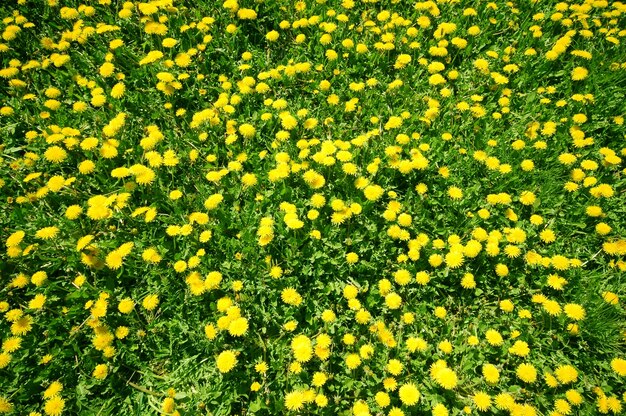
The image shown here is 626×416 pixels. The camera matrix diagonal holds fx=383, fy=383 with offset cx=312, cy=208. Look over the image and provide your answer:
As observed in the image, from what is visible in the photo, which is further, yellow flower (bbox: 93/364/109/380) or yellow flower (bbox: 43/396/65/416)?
yellow flower (bbox: 93/364/109/380)

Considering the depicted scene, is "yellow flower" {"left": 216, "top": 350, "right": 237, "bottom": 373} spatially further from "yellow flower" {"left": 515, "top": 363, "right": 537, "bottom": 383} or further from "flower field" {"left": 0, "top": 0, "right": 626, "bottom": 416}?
→ "yellow flower" {"left": 515, "top": 363, "right": 537, "bottom": 383}

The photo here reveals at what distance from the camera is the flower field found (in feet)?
9.07

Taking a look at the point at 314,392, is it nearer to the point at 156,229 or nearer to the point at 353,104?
the point at 156,229

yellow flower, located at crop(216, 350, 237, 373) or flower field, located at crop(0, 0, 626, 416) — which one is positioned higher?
flower field, located at crop(0, 0, 626, 416)

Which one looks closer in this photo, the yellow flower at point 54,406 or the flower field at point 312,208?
the yellow flower at point 54,406

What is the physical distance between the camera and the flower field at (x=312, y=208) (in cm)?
276

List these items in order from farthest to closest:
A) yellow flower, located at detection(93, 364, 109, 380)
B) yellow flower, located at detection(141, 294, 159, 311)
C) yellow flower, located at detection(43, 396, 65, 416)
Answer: yellow flower, located at detection(141, 294, 159, 311) → yellow flower, located at detection(93, 364, 109, 380) → yellow flower, located at detection(43, 396, 65, 416)

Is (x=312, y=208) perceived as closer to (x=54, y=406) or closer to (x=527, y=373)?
(x=527, y=373)

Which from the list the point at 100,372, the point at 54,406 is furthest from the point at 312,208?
the point at 54,406

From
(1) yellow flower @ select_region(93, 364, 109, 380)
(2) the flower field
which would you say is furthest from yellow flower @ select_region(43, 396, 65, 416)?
(1) yellow flower @ select_region(93, 364, 109, 380)

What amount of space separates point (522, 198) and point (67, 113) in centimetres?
461

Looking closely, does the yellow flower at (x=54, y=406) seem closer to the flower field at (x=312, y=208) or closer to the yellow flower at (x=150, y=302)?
the flower field at (x=312, y=208)

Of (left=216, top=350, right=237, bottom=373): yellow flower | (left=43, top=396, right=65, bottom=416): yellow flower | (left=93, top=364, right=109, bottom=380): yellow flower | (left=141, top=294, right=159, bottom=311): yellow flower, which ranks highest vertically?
(left=141, top=294, right=159, bottom=311): yellow flower

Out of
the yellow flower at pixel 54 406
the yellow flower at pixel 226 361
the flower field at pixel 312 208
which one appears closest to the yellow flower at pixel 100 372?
the flower field at pixel 312 208
